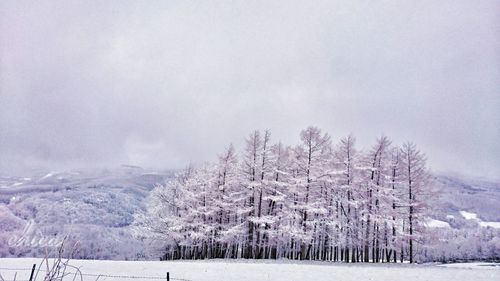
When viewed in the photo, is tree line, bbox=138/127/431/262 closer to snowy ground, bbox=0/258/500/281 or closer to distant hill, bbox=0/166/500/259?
→ distant hill, bbox=0/166/500/259

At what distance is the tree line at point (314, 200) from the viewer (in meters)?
28.1

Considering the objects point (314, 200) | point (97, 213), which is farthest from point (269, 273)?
point (97, 213)

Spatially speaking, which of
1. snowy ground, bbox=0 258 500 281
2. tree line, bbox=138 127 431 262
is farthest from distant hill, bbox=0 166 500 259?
snowy ground, bbox=0 258 500 281

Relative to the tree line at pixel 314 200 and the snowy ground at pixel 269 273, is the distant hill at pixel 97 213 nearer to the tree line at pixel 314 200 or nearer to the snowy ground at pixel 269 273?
the tree line at pixel 314 200

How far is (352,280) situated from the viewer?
16.8 m

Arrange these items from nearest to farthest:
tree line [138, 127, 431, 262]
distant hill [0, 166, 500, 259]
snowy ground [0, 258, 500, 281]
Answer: snowy ground [0, 258, 500, 281], tree line [138, 127, 431, 262], distant hill [0, 166, 500, 259]

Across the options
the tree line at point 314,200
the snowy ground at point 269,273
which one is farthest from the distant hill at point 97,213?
the snowy ground at point 269,273

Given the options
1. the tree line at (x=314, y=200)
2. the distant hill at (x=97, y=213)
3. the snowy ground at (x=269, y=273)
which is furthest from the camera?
the distant hill at (x=97, y=213)

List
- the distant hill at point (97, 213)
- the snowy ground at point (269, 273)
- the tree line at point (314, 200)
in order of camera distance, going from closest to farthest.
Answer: the snowy ground at point (269, 273) < the tree line at point (314, 200) < the distant hill at point (97, 213)

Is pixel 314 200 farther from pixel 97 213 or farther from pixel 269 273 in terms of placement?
pixel 97 213

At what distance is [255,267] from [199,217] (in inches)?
609

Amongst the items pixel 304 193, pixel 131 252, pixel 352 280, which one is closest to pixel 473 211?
pixel 131 252

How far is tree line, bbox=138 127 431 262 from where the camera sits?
28062 millimetres

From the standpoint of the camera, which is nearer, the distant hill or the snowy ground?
the snowy ground
